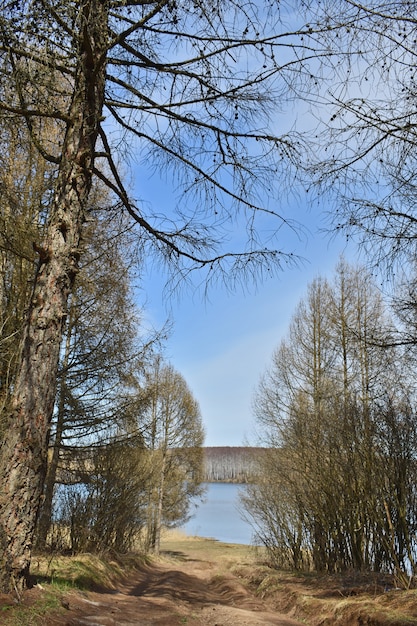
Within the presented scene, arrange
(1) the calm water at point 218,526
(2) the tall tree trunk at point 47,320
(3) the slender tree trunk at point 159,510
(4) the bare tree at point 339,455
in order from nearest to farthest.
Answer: (2) the tall tree trunk at point 47,320, (4) the bare tree at point 339,455, (3) the slender tree trunk at point 159,510, (1) the calm water at point 218,526

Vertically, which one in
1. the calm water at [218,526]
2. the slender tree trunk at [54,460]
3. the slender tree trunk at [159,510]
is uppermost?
the slender tree trunk at [54,460]

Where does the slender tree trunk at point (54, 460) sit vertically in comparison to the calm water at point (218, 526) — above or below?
above

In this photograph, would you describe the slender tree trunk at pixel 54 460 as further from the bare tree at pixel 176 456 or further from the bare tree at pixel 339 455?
the bare tree at pixel 176 456

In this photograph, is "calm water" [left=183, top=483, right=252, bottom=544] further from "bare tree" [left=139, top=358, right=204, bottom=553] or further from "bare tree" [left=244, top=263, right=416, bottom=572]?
"bare tree" [left=244, top=263, right=416, bottom=572]

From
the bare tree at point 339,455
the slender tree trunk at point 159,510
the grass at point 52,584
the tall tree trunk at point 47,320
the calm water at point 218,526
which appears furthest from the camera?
the calm water at point 218,526

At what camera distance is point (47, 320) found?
13.5ft

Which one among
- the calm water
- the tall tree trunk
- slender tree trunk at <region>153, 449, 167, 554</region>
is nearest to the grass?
the tall tree trunk

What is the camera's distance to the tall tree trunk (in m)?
3.73

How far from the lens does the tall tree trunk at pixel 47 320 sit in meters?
3.73

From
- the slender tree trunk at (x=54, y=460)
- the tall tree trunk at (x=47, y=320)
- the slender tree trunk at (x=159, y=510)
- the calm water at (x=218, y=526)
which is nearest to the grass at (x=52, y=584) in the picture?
the tall tree trunk at (x=47, y=320)

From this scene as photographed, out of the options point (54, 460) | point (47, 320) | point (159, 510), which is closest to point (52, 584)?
point (47, 320)

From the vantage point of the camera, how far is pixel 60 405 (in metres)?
8.67

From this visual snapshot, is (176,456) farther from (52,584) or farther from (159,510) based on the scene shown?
(52,584)

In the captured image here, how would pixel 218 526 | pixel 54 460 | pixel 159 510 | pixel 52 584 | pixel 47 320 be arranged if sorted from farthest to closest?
pixel 218 526 → pixel 159 510 → pixel 54 460 → pixel 52 584 → pixel 47 320
